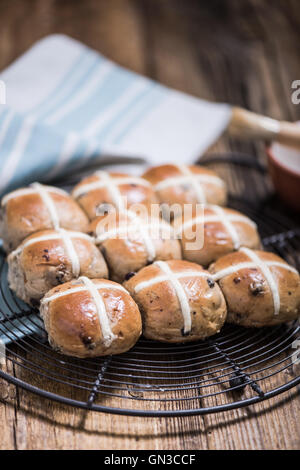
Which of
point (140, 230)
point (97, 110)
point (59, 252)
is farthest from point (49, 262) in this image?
point (97, 110)

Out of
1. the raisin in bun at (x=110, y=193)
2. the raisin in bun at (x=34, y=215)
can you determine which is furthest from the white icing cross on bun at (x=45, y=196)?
the raisin in bun at (x=110, y=193)

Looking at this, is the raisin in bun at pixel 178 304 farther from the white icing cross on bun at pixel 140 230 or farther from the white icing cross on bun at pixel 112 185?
the white icing cross on bun at pixel 112 185

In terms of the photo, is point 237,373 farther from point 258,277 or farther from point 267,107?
point 267,107

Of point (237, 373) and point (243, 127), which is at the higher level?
point (243, 127)

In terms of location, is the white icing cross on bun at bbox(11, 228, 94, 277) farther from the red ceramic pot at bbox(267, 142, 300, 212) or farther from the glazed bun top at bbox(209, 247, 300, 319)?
the red ceramic pot at bbox(267, 142, 300, 212)

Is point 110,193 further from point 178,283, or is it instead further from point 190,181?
point 178,283

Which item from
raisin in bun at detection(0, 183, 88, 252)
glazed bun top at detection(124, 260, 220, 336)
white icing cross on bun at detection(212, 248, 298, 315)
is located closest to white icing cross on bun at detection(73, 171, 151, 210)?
raisin in bun at detection(0, 183, 88, 252)
